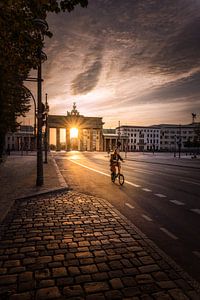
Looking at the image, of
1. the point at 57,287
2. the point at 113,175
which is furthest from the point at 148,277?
the point at 113,175

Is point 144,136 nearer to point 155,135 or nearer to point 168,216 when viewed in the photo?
point 155,135

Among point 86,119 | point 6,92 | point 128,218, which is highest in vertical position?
point 86,119

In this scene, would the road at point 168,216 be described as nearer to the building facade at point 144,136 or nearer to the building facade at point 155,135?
the building facade at point 155,135

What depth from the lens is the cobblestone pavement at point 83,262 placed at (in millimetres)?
3004

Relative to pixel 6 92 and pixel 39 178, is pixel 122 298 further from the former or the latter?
pixel 6 92

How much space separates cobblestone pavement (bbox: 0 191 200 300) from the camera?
3.00m

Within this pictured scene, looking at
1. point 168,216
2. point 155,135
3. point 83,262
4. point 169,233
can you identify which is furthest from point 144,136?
point 83,262

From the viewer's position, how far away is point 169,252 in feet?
13.8

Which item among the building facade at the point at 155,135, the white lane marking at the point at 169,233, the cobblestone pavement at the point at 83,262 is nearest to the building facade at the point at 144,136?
the building facade at the point at 155,135

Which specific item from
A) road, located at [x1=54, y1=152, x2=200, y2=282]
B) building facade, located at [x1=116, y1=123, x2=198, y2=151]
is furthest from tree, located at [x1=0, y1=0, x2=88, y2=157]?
building facade, located at [x1=116, y1=123, x2=198, y2=151]

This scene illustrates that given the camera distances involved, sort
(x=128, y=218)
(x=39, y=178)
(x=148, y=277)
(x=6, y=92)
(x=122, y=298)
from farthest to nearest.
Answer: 1. (x=6, y=92)
2. (x=39, y=178)
3. (x=128, y=218)
4. (x=148, y=277)
5. (x=122, y=298)

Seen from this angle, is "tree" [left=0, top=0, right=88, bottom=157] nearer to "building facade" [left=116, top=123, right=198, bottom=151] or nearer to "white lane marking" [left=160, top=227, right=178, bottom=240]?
"white lane marking" [left=160, top=227, right=178, bottom=240]

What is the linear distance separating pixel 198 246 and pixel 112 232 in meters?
1.78

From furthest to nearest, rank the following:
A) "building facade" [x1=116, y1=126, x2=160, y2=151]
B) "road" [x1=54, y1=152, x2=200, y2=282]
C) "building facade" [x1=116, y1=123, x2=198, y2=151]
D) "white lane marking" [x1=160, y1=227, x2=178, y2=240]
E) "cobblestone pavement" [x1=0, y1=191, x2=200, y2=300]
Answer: "building facade" [x1=116, y1=123, x2=198, y2=151] → "building facade" [x1=116, y1=126, x2=160, y2=151] → "white lane marking" [x1=160, y1=227, x2=178, y2=240] → "road" [x1=54, y1=152, x2=200, y2=282] → "cobblestone pavement" [x1=0, y1=191, x2=200, y2=300]
